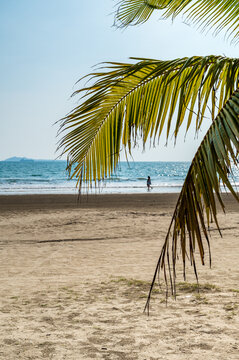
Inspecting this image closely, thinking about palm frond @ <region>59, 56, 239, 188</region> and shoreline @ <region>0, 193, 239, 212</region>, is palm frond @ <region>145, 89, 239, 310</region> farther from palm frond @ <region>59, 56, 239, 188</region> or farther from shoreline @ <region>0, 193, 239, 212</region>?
shoreline @ <region>0, 193, 239, 212</region>

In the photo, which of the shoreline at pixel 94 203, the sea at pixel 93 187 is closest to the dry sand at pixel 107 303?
the sea at pixel 93 187

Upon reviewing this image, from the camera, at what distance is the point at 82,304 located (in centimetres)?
523

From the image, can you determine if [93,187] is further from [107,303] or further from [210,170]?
[210,170]

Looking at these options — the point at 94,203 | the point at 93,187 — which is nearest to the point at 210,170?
the point at 93,187

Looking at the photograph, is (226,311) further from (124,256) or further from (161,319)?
(124,256)

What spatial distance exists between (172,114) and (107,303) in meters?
3.83

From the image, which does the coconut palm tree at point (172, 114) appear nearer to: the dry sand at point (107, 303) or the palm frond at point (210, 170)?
the palm frond at point (210, 170)

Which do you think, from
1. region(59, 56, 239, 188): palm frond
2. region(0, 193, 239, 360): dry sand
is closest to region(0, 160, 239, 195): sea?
region(59, 56, 239, 188): palm frond

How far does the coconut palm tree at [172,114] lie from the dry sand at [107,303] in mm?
→ 2107

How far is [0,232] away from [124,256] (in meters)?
5.13

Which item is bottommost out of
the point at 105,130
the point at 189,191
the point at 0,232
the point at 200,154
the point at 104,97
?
the point at 0,232

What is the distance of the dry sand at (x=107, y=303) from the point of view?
151 inches

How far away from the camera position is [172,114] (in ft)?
6.60

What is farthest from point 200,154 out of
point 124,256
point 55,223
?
point 55,223
